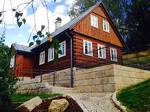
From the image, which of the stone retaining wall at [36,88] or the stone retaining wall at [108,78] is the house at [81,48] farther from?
the stone retaining wall at [108,78]

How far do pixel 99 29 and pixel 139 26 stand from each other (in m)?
11.3

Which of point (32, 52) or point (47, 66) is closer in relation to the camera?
point (47, 66)

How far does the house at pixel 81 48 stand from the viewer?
72.5 ft

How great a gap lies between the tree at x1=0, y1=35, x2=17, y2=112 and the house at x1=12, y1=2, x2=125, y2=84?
24.7 feet

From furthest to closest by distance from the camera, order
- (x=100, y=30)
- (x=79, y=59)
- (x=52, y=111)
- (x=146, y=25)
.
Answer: (x=146, y=25) → (x=100, y=30) → (x=79, y=59) → (x=52, y=111)

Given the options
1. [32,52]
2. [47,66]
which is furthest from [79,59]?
[32,52]

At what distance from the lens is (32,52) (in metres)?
28.6

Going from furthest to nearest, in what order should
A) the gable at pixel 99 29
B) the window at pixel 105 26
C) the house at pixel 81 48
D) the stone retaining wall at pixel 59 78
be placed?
the window at pixel 105 26
the gable at pixel 99 29
the house at pixel 81 48
the stone retaining wall at pixel 59 78

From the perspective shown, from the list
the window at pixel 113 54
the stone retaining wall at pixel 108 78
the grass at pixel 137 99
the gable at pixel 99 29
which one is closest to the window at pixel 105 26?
the gable at pixel 99 29

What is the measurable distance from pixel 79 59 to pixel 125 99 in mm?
9886

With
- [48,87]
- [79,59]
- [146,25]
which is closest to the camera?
[48,87]

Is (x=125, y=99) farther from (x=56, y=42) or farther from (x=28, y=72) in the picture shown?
(x=28, y=72)

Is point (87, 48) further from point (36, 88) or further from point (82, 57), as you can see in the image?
point (36, 88)

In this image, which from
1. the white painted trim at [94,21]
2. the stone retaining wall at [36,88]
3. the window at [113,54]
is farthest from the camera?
the window at [113,54]
